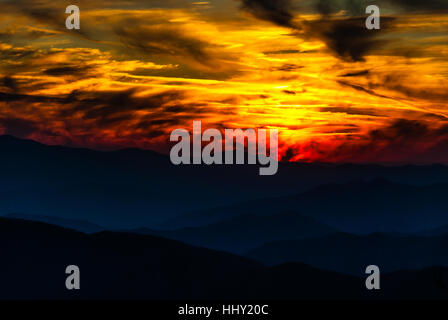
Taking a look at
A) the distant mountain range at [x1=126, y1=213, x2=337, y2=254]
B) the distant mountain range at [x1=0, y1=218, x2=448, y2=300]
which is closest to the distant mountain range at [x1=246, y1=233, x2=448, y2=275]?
the distant mountain range at [x1=126, y1=213, x2=337, y2=254]

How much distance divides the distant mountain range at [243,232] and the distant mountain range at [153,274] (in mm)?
925

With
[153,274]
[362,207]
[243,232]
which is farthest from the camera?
[362,207]

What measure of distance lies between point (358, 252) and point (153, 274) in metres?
10.5

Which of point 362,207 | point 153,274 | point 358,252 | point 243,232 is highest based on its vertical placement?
point 362,207

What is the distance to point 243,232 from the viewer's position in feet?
102

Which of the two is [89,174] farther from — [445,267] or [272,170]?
[445,267]

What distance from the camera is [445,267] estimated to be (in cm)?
2855

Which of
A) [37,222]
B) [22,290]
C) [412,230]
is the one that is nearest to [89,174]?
[37,222]

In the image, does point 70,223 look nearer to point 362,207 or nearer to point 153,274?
point 153,274

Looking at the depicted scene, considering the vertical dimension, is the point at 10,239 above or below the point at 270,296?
above

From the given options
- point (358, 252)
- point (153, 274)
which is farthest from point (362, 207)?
point (153, 274)

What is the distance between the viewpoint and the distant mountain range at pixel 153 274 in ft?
84.9

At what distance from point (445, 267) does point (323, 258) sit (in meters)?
5.97

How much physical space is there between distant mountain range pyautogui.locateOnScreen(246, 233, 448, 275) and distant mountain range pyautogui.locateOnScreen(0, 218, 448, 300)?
1.10 meters
